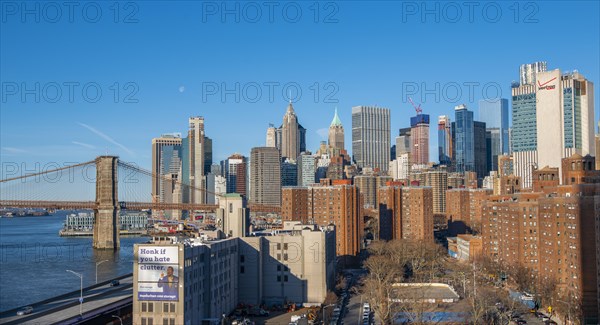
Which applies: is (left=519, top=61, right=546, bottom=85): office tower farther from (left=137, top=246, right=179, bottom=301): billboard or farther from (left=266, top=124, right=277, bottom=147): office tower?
(left=137, top=246, right=179, bottom=301): billboard

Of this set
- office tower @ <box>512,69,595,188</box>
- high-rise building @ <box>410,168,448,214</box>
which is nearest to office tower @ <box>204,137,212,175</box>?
high-rise building @ <box>410,168,448,214</box>

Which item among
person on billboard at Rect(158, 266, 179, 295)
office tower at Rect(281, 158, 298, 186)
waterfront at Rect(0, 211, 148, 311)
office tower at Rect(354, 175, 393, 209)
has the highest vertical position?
office tower at Rect(281, 158, 298, 186)

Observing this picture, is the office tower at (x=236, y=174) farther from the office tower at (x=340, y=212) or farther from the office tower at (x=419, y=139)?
the office tower at (x=340, y=212)

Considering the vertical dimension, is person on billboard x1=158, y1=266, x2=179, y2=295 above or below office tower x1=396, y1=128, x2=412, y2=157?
below

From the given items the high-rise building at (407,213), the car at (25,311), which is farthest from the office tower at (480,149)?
the car at (25,311)

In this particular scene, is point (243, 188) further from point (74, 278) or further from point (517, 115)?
point (74, 278)

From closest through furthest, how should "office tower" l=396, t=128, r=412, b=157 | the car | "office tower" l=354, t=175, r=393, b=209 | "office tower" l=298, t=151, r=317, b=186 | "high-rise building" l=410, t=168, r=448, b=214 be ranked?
1. the car
2. "high-rise building" l=410, t=168, r=448, b=214
3. "office tower" l=354, t=175, r=393, b=209
4. "office tower" l=298, t=151, r=317, b=186
5. "office tower" l=396, t=128, r=412, b=157

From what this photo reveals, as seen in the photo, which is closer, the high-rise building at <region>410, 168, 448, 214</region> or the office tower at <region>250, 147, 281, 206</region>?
the high-rise building at <region>410, 168, 448, 214</region>
